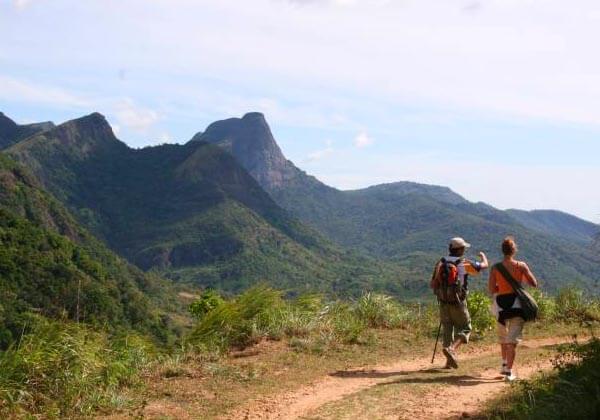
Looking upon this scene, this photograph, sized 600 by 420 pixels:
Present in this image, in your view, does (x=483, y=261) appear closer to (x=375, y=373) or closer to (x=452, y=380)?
(x=452, y=380)

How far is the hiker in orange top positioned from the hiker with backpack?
477mm

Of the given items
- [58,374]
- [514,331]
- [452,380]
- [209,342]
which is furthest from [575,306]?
[58,374]

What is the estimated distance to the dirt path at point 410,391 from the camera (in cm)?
662

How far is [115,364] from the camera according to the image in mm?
7207

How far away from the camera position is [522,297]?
789cm

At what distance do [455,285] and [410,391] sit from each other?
1.79m

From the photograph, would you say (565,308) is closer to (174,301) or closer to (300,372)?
(300,372)

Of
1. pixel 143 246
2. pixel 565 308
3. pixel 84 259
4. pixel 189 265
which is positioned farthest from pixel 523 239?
pixel 565 308

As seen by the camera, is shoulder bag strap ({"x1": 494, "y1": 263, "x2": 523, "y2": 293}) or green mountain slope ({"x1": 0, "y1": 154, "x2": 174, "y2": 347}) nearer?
shoulder bag strap ({"x1": 494, "y1": 263, "x2": 523, "y2": 293})

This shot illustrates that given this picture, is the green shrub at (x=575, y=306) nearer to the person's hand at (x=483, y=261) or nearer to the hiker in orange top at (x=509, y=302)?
the person's hand at (x=483, y=261)

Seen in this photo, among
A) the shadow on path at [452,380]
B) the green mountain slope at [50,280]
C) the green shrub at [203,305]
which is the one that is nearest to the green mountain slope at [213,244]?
the green mountain slope at [50,280]

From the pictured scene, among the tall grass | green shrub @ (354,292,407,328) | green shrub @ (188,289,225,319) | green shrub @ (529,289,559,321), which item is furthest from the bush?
green shrub @ (529,289,559,321)

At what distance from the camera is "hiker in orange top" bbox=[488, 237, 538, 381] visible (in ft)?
25.8

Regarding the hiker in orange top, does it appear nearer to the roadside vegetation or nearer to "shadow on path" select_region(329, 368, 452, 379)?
"shadow on path" select_region(329, 368, 452, 379)
